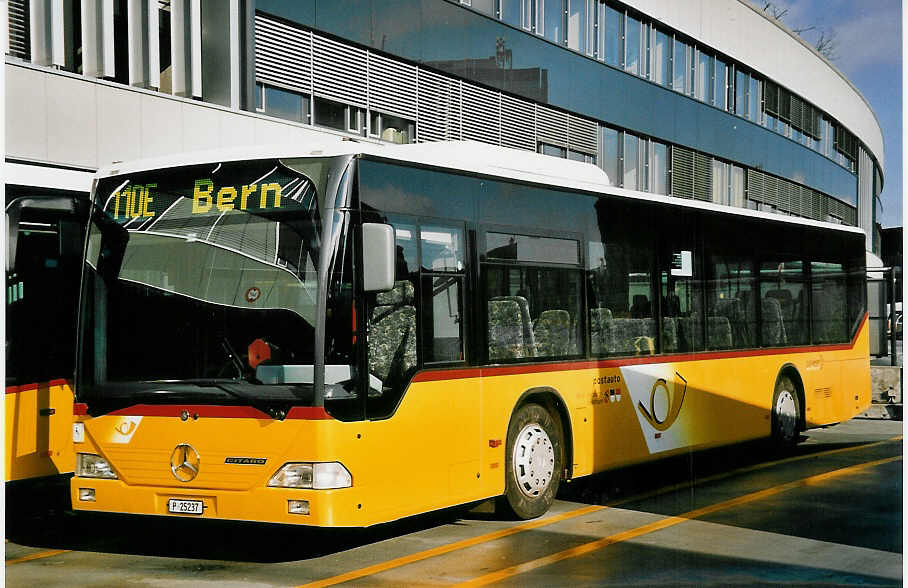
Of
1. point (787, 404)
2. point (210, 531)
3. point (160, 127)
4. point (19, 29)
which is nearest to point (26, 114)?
point (19, 29)

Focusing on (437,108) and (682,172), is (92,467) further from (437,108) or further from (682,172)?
(682,172)

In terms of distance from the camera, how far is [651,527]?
33.3ft

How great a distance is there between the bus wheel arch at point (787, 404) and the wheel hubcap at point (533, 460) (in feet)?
17.3

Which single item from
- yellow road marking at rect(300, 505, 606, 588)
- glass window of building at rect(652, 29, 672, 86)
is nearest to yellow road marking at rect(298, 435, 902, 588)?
yellow road marking at rect(300, 505, 606, 588)

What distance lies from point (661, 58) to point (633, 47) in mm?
1742

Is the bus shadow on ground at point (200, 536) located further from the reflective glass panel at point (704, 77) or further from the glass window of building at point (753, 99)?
the glass window of building at point (753, 99)

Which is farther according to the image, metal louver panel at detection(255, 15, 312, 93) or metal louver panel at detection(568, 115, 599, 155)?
metal louver panel at detection(568, 115, 599, 155)

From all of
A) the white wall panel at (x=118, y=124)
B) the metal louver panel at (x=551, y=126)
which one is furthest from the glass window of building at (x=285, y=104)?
the metal louver panel at (x=551, y=126)

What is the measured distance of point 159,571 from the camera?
8547mm

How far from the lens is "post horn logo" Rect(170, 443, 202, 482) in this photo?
8.57m

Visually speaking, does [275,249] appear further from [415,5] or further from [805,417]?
[415,5]

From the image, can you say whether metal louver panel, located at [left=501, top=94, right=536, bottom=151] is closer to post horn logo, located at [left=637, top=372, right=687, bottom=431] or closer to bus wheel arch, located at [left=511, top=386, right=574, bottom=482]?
post horn logo, located at [left=637, top=372, right=687, bottom=431]

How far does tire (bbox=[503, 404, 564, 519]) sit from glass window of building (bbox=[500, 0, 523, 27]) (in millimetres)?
15461

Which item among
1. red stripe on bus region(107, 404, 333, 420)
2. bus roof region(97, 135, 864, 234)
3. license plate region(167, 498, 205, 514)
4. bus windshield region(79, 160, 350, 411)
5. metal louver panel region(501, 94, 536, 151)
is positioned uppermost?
metal louver panel region(501, 94, 536, 151)
